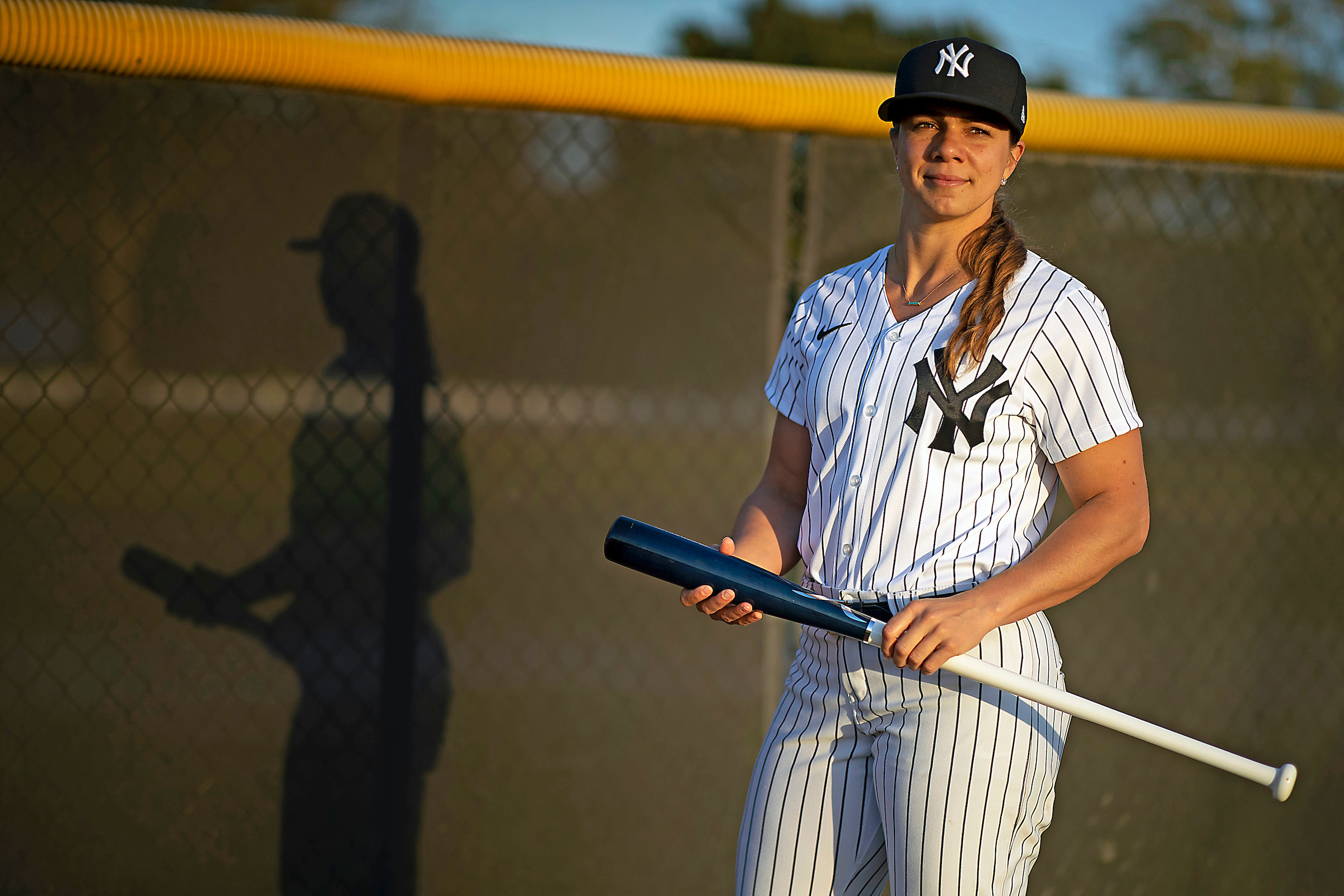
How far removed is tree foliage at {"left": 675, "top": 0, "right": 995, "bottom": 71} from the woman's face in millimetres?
17504

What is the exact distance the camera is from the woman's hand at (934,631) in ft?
4.93

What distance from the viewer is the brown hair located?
1.60 metres

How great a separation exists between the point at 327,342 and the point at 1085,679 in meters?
2.28

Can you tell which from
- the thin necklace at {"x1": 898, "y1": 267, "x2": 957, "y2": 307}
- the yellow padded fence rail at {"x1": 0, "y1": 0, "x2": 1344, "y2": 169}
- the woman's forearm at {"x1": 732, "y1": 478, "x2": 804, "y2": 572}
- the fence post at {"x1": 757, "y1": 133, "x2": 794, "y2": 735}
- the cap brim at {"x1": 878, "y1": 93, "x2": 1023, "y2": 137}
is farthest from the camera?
the fence post at {"x1": 757, "y1": 133, "x2": 794, "y2": 735}

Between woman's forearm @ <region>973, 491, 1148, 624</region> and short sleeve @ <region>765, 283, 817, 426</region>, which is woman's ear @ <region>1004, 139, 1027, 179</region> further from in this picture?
woman's forearm @ <region>973, 491, 1148, 624</region>

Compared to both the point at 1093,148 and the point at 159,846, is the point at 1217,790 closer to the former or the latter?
the point at 1093,148

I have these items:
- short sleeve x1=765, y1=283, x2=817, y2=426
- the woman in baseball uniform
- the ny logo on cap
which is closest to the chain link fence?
short sleeve x1=765, y1=283, x2=817, y2=426

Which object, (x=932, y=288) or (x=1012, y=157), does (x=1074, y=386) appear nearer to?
(x=932, y=288)

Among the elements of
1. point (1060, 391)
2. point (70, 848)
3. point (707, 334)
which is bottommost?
point (70, 848)

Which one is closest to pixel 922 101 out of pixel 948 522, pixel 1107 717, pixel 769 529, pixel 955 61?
pixel 955 61

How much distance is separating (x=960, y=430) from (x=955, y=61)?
0.57 m

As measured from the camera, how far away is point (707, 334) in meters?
2.83

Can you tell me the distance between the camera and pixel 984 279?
164 cm

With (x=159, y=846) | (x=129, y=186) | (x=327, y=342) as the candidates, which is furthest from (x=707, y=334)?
(x=159, y=846)
